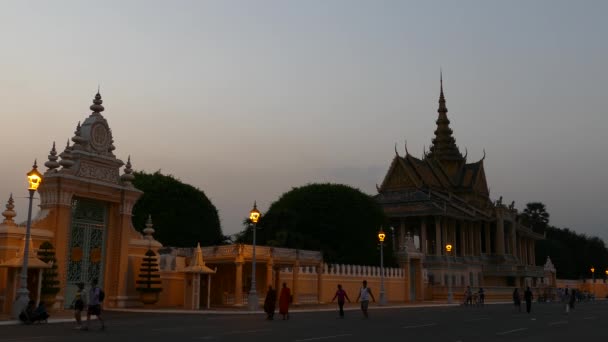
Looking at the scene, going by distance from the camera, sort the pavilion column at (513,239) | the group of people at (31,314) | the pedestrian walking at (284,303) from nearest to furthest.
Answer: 1. the group of people at (31,314)
2. the pedestrian walking at (284,303)
3. the pavilion column at (513,239)

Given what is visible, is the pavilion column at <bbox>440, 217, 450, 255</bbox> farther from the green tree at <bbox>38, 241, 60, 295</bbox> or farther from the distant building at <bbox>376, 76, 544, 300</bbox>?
the green tree at <bbox>38, 241, 60, 295</bbox>

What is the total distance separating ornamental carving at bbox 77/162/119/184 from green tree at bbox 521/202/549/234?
4318 inches

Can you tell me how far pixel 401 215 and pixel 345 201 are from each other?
1768cm

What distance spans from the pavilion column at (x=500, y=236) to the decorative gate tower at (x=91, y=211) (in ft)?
208

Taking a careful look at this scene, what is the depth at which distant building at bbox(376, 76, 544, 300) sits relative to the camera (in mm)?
77688

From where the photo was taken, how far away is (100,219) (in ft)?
99.0

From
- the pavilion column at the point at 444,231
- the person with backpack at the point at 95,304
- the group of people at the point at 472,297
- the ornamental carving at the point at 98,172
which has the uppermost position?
the pavilion column at the point at 444,231

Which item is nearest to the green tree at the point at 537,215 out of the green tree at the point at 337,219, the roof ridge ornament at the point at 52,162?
the green tree at the point at 337,219

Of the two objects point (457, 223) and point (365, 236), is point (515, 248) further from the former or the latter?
point (365, 236)

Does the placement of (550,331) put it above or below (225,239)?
below

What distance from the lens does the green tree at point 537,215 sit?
5038 inches

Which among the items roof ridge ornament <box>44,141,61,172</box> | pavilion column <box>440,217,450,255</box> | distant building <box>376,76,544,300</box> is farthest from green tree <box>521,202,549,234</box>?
roof ridge ornament <box>44,141,61,172</box>

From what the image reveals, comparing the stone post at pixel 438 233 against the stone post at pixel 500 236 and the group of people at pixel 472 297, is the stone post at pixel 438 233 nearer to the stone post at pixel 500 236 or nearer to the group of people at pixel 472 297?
the stone post at pixel 500 236

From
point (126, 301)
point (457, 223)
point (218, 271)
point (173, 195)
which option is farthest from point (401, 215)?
point (126, 301)
